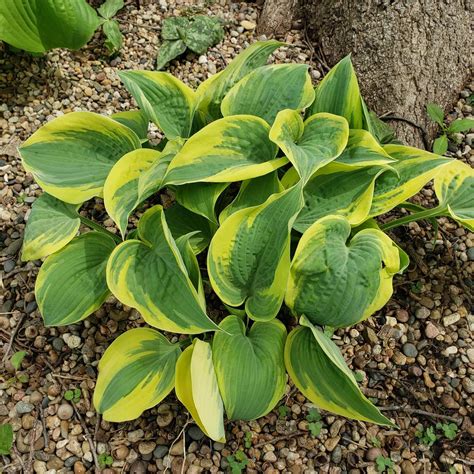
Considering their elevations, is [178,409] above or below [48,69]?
below

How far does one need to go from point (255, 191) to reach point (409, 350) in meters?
0.61

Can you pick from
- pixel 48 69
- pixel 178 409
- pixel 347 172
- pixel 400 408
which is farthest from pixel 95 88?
pixel 400 408

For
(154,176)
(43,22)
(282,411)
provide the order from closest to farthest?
(154,176) → (282,411) → (43,22)

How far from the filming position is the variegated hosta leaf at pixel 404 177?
1.36 metres

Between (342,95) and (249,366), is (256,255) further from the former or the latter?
(342,95)

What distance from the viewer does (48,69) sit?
1.95m

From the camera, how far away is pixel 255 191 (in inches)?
53.8

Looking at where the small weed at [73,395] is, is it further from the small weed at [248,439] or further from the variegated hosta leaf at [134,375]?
the small weed at [248,439]

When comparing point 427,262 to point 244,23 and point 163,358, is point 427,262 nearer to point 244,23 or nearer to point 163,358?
point 163,358

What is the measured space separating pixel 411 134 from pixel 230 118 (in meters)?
0.74

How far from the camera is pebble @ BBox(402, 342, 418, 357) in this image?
150 centimetres

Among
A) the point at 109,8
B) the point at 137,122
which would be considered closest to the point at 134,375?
the point at 137,122

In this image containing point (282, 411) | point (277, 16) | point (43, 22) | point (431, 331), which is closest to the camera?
point (282, 411)

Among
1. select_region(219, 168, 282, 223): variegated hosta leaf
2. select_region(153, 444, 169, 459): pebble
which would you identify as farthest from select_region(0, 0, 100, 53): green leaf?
select_region(153, 444, 169, 459): pebble
